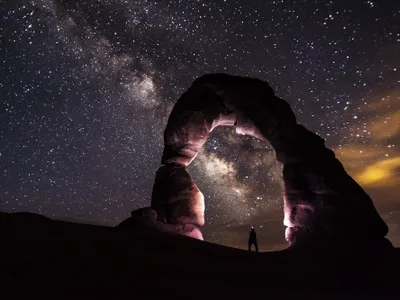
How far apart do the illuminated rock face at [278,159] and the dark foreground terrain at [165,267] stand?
51.0 inches

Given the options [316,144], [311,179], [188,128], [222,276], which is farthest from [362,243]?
[188,128]

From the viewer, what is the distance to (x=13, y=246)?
21.2 feet

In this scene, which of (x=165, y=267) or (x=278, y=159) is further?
(x=278, y=159)

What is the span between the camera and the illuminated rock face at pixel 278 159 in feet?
39.4

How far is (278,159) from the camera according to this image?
47.2ft

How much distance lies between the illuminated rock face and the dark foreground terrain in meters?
1.30

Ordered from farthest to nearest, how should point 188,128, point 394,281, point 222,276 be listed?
point 188,128, point 394,281, point 222,276

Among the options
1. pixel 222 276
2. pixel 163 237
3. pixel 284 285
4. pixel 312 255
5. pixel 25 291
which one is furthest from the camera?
pixel 312 255

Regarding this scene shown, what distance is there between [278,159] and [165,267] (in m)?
8.90

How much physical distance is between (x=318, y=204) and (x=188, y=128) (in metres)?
8.35

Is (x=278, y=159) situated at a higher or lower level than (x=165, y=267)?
higher

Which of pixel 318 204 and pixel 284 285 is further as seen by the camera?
pixel 318 204

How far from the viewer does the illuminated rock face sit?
1201cm

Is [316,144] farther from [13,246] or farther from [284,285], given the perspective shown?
[13,246]
